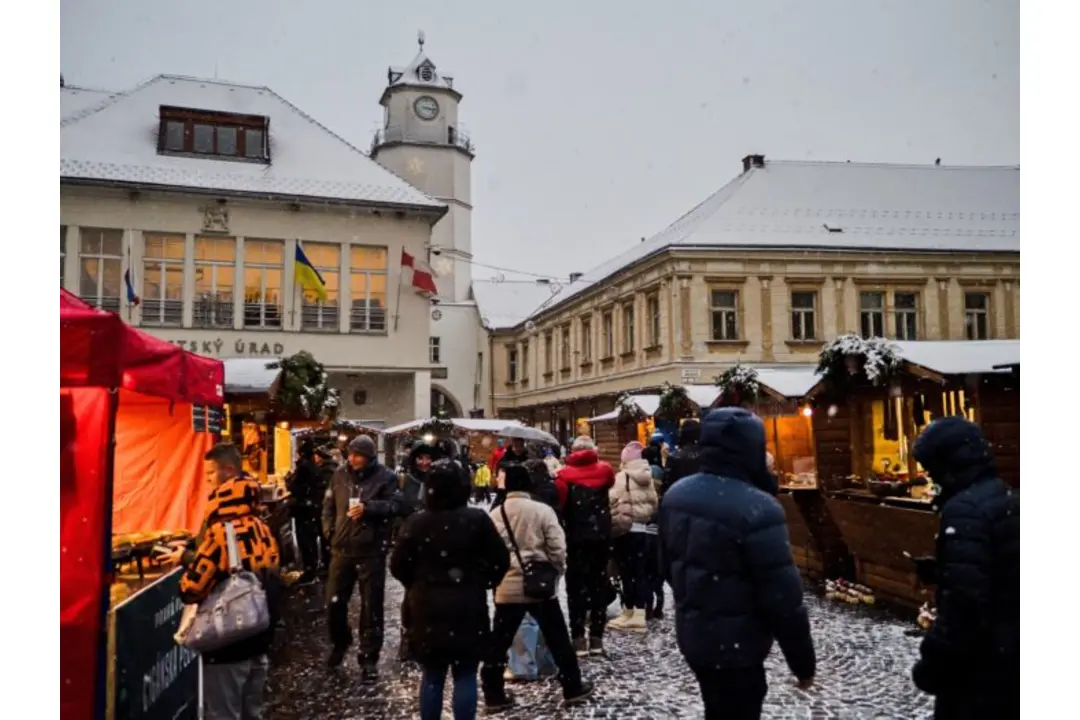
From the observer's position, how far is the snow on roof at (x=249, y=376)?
894cm

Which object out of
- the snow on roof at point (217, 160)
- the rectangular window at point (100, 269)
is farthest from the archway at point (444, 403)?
the rectangular window at point (100, 269)

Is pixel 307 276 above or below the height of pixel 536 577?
above

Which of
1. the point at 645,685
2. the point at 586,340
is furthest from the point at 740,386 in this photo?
the point at 586,340

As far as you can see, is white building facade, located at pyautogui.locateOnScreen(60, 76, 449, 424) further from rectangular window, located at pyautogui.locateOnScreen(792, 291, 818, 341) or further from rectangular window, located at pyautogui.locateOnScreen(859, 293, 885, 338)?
rectangular window, located at pyautogui.locateOnScreen(859, 293, 885, 338)

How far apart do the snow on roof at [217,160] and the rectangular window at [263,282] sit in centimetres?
123

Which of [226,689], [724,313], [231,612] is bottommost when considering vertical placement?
[226,689]

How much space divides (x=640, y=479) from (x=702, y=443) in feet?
12.8

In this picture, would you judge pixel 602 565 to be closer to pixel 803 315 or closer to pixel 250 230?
pixel 250 230

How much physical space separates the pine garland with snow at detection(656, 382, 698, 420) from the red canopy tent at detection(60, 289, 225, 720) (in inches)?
513

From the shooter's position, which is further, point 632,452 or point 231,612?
point 632,452

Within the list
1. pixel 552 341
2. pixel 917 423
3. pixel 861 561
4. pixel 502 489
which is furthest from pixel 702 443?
pixel 552 341

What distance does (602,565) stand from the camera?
6367 millimetres

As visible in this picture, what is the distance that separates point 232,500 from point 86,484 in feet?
2.06
